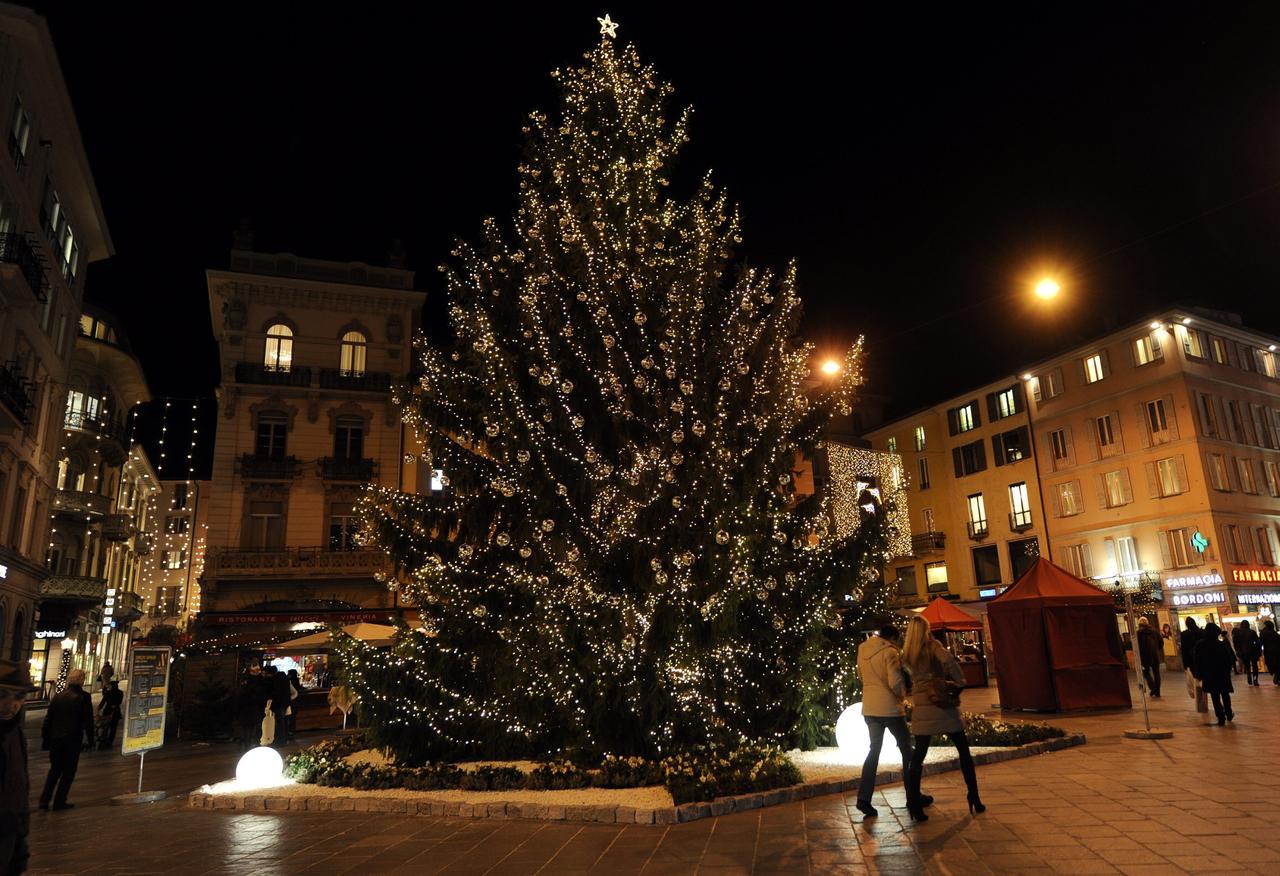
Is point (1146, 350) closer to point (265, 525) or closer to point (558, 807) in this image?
point (558, 807)

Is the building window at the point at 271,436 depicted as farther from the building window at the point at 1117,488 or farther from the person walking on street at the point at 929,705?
the building window at the point at 1117,488

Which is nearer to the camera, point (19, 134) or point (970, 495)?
point (19, 134)

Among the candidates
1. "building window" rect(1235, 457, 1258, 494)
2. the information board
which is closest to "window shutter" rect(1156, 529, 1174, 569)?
"building window" rect(1235, 457, 1258, 494)

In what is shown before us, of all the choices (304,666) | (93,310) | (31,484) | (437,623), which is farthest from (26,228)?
(437,623)

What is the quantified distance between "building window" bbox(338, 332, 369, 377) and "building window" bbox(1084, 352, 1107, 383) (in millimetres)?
32462

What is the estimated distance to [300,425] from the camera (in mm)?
31000

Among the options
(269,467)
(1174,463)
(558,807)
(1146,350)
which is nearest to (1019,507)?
(1174,463)

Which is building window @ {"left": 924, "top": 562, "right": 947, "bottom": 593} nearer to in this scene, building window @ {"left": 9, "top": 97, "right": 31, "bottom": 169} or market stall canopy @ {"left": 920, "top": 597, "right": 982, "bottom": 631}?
market stall canopy @ {"left": 920, "top": 597, "right": 982, "bottom": 631}

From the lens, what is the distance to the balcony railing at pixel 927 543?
45.6 meters

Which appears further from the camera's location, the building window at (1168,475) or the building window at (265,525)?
the building window at (1168,475)

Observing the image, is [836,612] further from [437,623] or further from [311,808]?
[311,808]

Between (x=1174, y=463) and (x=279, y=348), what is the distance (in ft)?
121

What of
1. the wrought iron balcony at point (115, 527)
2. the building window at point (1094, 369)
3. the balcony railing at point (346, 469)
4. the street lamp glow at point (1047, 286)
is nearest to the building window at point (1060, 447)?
the building window at point (1094, 369)

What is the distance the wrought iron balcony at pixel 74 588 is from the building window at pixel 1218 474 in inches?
1929
